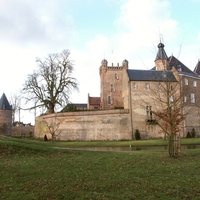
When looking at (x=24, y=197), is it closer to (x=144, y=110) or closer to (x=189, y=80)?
(x=144, y=110)

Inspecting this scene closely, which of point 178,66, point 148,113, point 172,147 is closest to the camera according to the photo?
point 172,147

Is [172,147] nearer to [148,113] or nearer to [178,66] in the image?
[148,113]

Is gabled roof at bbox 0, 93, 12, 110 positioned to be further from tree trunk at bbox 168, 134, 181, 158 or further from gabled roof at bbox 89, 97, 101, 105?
tree trunk at bbox 168, 134, 181, 158

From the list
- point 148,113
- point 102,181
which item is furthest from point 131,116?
point 102,181

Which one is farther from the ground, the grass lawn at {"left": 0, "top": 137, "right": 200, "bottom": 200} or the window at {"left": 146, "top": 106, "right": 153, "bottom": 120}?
the window at {"left": 146, "top": 106, "right": 153, "bottom": 120}

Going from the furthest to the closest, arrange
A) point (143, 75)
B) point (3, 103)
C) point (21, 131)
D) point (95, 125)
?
point (21, 131), point (3, 103), point (143, 75), point (95, 125)

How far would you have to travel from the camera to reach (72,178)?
8.80 meters

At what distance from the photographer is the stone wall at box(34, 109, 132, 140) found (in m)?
32.6

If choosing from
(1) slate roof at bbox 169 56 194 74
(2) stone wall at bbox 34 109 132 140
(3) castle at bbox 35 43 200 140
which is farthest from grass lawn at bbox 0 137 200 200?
(1) slate roof at bbox 169 56 194 74

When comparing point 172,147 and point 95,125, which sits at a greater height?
point 95,125

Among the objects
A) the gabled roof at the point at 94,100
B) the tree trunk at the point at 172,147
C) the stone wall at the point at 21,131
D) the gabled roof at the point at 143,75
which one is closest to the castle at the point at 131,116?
the gabled roof at the point at 143,75

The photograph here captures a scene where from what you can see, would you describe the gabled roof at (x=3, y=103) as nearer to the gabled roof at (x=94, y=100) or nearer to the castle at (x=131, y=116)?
the castle at (x=131, y=116)

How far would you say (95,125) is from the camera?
33219 mm

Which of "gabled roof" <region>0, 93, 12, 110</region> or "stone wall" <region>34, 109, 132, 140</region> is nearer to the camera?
"stone wall" <region>34, 109, 132, 140</region>
